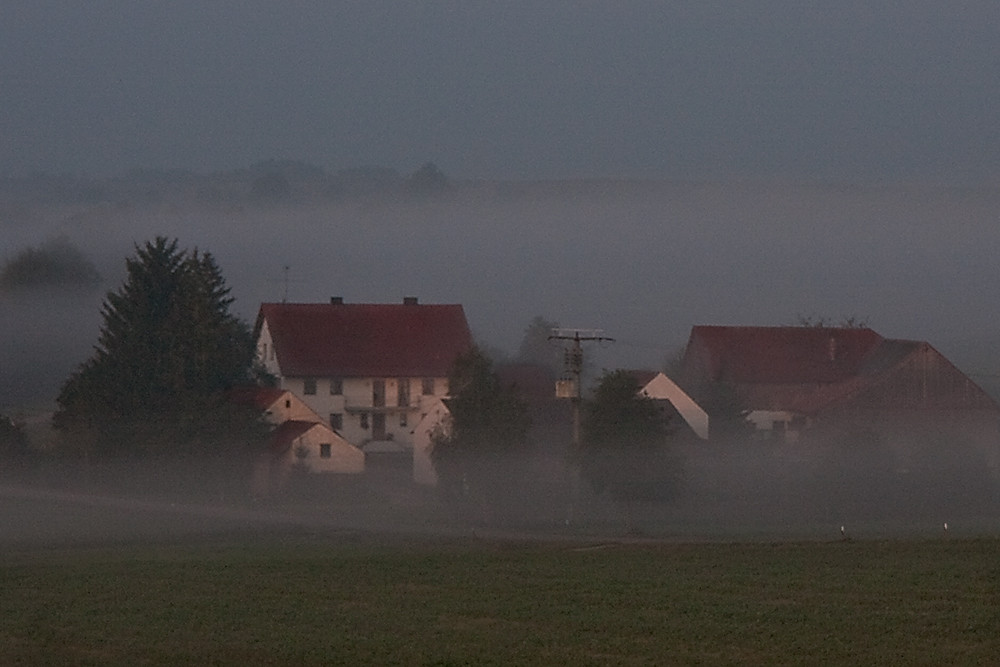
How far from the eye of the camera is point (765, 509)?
220ft

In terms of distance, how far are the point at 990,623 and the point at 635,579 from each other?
27.4 feet

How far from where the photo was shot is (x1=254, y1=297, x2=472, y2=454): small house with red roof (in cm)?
8694

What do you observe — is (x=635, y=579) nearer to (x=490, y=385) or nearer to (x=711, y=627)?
(x=711, y=627)

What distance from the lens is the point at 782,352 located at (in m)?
94.1

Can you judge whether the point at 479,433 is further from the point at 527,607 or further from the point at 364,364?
the point at 527,607

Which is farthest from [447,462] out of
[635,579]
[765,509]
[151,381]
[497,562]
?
[635,579]

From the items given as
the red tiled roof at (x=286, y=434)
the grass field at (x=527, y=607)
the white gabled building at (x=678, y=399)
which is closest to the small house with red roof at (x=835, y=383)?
the white gabled building at (x=678, y=399)

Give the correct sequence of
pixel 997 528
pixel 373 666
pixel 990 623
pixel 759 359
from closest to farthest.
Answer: pixel 373 666
pixel 990 623
pixel 997 528
pixel 759 359

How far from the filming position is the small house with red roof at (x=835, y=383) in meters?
79.9

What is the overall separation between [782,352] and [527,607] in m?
68.6

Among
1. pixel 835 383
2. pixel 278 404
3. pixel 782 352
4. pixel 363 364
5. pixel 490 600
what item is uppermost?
pixel 782 352

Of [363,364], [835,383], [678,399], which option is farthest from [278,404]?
[835,383]

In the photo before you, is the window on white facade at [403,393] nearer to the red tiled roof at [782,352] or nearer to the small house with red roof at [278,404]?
the small house with red roof at [278,404]

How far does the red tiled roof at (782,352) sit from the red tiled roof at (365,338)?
1537 centimetres
